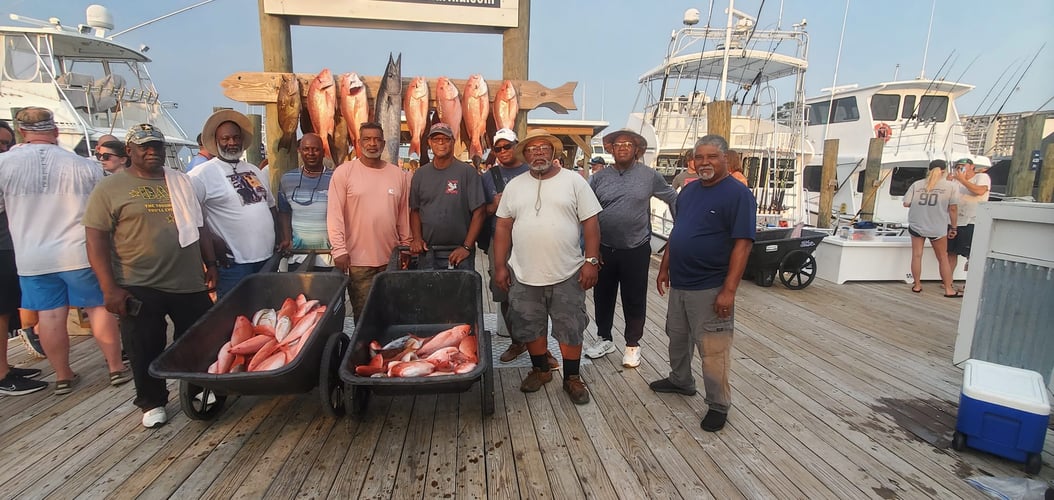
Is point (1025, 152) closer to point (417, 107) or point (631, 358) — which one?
point (631, 358)

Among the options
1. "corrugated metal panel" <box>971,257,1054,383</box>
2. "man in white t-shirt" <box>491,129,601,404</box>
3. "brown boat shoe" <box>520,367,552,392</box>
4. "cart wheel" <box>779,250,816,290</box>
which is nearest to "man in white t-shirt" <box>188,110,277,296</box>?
"man in white t-shirt" <box>491,129,601,404</box>

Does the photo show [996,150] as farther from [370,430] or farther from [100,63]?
[100,63]

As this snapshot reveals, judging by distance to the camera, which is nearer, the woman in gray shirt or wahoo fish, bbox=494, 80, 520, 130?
wahoo fish, bbox=494, 80, 520, 130

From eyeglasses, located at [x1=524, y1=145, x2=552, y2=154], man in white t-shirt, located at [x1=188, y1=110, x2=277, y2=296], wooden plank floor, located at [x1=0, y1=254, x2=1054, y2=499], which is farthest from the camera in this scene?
man in white t-shirt, located at [x1=188, y1=110, x2=277, y2=296]

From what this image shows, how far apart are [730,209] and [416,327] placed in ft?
6.66

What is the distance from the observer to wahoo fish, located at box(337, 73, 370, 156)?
3434 mm

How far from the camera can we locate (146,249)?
2506mm

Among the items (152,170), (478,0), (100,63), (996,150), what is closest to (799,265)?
(478,0)

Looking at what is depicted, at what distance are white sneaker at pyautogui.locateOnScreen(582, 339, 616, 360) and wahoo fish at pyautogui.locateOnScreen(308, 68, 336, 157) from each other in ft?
8.35

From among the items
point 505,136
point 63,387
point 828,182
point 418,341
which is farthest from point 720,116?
point 63,387

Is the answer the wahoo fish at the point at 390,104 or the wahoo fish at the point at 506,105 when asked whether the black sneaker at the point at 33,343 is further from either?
the wahoo fish at the point at 506,105

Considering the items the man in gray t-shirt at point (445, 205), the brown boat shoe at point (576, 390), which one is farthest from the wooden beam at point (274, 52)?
the brown boat shoe at point (576, 390)

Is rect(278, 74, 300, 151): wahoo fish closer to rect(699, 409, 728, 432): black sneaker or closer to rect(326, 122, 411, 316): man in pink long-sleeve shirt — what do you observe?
rect(326, 122, 411, 316): man in pink long-sleeve shirt

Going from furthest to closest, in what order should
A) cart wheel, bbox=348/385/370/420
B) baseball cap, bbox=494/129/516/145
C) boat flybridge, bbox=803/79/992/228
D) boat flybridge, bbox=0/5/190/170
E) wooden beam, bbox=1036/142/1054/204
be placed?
1. boat flybridge, bbox=803/79/992/228
2. boat flybridge, bbox=0/5/190/170
3. wooden beam, bbox=1036/142/1054/204
4. baseball cap, bbox=494/129/516/145
5. cart wheel, bbox=348/385/370/420
